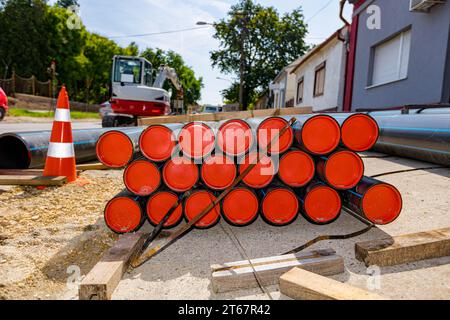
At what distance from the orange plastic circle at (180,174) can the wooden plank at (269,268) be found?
874 mm

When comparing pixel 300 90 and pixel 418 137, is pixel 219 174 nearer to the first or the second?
pixel 418 137

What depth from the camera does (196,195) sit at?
8.61 feet

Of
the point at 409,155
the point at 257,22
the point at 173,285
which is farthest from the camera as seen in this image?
the point at 257,22

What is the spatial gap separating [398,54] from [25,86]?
117ft

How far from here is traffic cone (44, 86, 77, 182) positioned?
4027 millimetres

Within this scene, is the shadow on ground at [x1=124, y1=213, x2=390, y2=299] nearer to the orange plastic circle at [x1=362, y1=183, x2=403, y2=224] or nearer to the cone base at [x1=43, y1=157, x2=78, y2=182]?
the orange plastic circle at [x1=362, y1=183, x2=403, y2=224]

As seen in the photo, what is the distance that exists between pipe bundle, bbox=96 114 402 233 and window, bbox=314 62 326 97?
13918 millimetres

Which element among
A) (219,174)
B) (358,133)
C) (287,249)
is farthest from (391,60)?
(287,249)

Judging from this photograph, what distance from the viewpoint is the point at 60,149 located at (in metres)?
4.07
